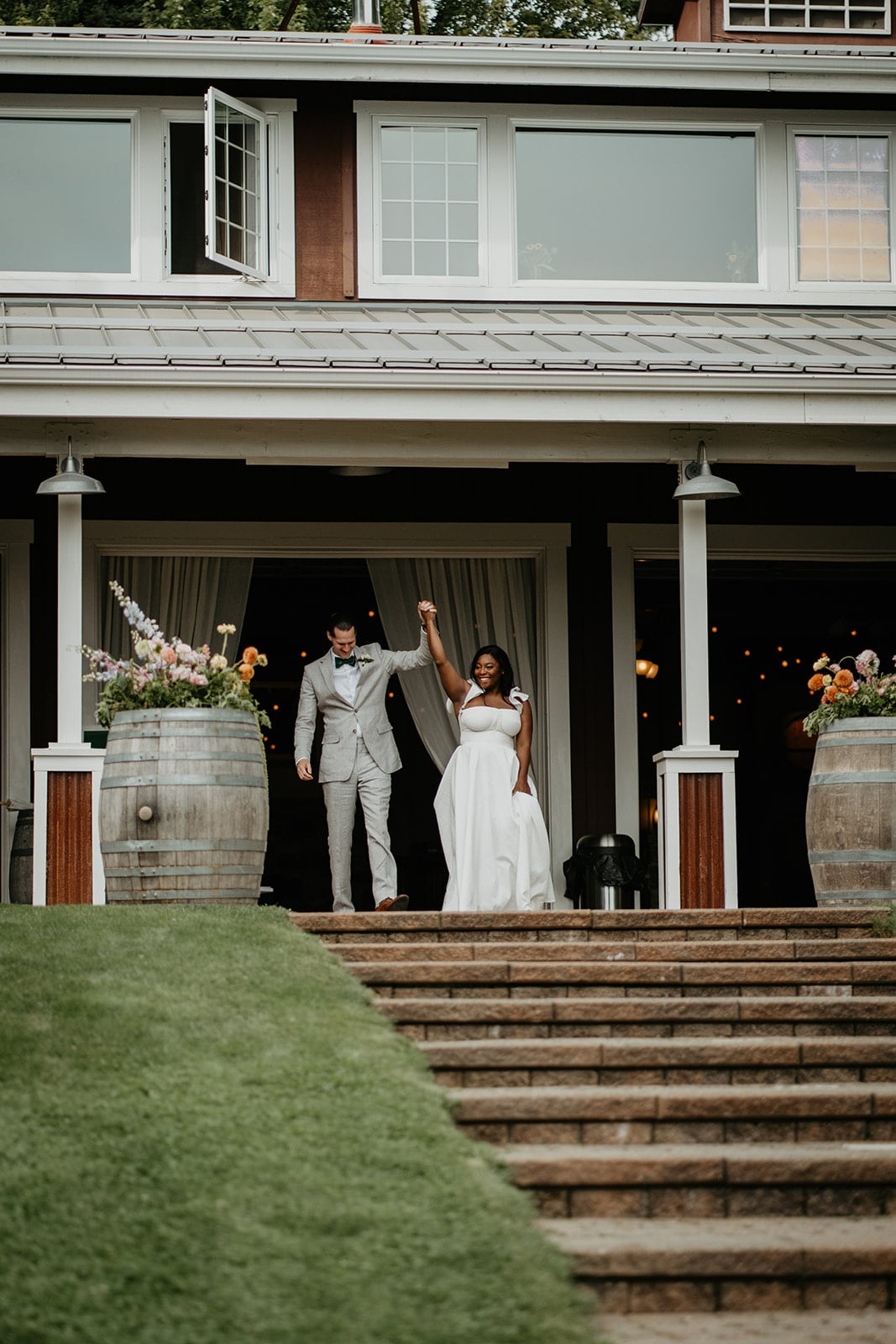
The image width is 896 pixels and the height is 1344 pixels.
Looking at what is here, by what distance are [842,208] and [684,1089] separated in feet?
25.8

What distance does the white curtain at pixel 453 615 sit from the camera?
1130 centimetres

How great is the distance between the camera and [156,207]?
443 inches

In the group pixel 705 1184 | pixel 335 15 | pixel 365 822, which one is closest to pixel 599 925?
pixel 365 822

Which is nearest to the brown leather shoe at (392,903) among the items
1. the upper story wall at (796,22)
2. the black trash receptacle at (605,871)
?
the black trash receptacle at (605,871)

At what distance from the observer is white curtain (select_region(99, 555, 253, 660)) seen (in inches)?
438

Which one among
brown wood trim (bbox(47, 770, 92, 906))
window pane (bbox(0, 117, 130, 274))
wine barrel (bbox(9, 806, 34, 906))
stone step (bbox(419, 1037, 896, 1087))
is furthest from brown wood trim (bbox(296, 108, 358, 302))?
stone step (bbox(419, 1037, 896, 1087))

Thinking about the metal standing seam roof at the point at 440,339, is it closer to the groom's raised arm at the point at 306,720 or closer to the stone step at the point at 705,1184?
the groom's raised arm at the point at 306,720

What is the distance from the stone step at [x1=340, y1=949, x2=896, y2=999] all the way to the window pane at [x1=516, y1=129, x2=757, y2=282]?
6052 millimetres

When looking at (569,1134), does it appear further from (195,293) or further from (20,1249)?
(195,293)

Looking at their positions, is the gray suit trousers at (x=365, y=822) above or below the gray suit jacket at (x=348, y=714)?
below

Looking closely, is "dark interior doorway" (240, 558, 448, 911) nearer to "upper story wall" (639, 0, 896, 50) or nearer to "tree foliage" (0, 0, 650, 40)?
"upper story wall" (639, 0, 896, 50)

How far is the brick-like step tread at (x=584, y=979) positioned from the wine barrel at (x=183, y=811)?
1179 mm

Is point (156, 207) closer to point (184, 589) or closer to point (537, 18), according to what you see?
point (184, 589)

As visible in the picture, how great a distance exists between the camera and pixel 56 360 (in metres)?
8.91
